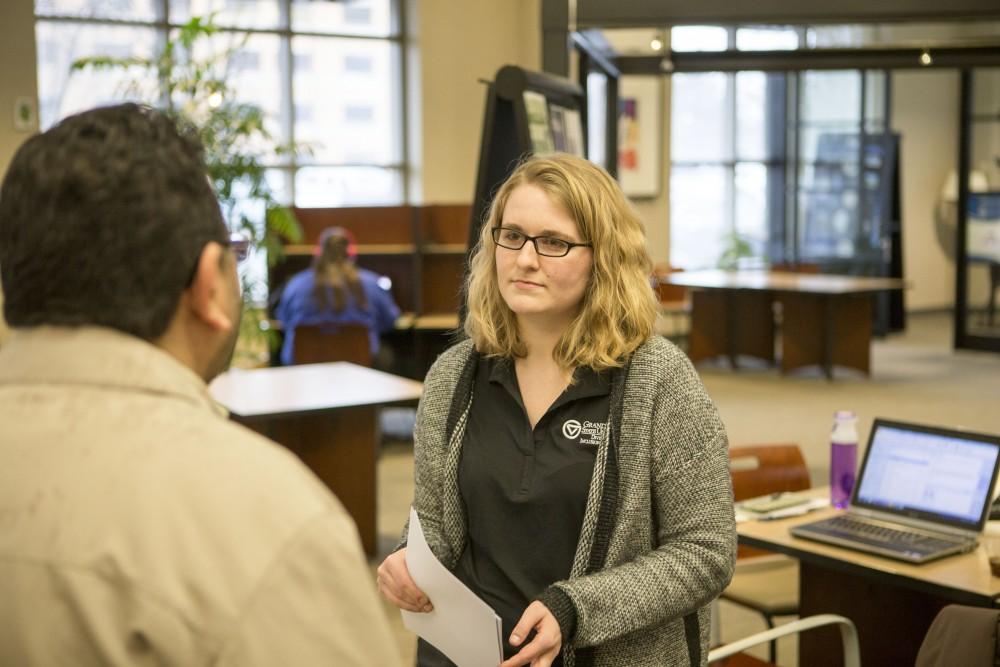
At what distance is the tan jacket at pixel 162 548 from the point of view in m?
0.84

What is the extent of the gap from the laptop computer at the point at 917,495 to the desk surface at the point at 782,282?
20.2 ft

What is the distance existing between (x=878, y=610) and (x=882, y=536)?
→ 32 cm

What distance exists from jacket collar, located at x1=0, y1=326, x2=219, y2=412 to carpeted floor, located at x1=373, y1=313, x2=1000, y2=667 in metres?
4.19

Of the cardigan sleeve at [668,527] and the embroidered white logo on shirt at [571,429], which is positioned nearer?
the cardigan sleeve at [668,527]

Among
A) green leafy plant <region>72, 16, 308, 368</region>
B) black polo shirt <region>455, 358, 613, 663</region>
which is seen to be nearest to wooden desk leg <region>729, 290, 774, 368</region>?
green leafy plant <region>72, 16, 308, 368</region>

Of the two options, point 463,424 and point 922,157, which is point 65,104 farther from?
point 922,157

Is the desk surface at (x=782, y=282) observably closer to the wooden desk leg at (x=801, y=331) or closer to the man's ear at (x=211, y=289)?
the wooden desk leg at (x=801, y=331)

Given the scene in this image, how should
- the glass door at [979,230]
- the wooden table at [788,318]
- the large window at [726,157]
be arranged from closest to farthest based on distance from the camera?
1. the wooden table at [788,318]
2. the glass door at [979,230]
3. the large window at [726,157]

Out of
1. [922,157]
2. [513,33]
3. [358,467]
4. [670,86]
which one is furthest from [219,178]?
[922,157]

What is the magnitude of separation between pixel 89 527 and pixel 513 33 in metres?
10.5

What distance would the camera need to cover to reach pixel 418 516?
2053 millimetres

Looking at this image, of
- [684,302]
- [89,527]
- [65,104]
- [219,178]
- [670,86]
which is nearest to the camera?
[89,527]

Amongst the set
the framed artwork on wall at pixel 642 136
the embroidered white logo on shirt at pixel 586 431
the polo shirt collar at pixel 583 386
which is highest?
the framed artwork on wall at pixel 642 136

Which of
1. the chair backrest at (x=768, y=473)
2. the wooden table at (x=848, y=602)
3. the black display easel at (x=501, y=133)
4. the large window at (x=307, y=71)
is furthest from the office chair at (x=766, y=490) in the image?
the large window at (x=307, y=71)
